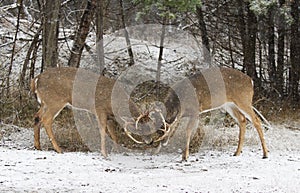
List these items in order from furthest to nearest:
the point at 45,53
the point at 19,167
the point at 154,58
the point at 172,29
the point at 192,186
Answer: the point at 154,58, the point at 172,29, the point at 45,53, the point at 19,167, the point at 192,186

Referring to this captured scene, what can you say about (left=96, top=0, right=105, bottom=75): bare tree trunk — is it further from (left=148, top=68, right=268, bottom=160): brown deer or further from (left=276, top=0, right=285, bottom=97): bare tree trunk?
(left=276, top=0, right=285, bottom=97): bare tree trunk

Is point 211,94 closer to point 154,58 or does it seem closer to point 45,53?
point 45,53

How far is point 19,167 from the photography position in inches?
266

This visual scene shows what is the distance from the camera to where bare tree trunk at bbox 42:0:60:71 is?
10266mm

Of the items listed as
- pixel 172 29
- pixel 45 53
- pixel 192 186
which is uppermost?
pixel 172 29

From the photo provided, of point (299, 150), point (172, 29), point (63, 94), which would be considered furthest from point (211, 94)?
point (172, 29)

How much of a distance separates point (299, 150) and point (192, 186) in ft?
11.6

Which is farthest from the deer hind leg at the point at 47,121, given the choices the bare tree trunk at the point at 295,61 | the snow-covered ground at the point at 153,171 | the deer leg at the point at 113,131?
the bare tree trunk at the point at 295,61

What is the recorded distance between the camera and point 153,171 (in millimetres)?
7055

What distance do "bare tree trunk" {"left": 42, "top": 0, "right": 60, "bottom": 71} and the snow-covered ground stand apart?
1.98 meters

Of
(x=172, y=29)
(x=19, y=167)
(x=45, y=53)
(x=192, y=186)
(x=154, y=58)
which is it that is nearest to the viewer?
(x=192, y=186)

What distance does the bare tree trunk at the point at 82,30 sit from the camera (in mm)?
10883

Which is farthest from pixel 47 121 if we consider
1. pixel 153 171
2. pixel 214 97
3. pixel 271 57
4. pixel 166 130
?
pixel 271 57

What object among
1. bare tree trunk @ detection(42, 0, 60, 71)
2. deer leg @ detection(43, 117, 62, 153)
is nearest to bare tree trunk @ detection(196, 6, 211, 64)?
bare tree trunk @ detection(42, 0, 60, 71)
